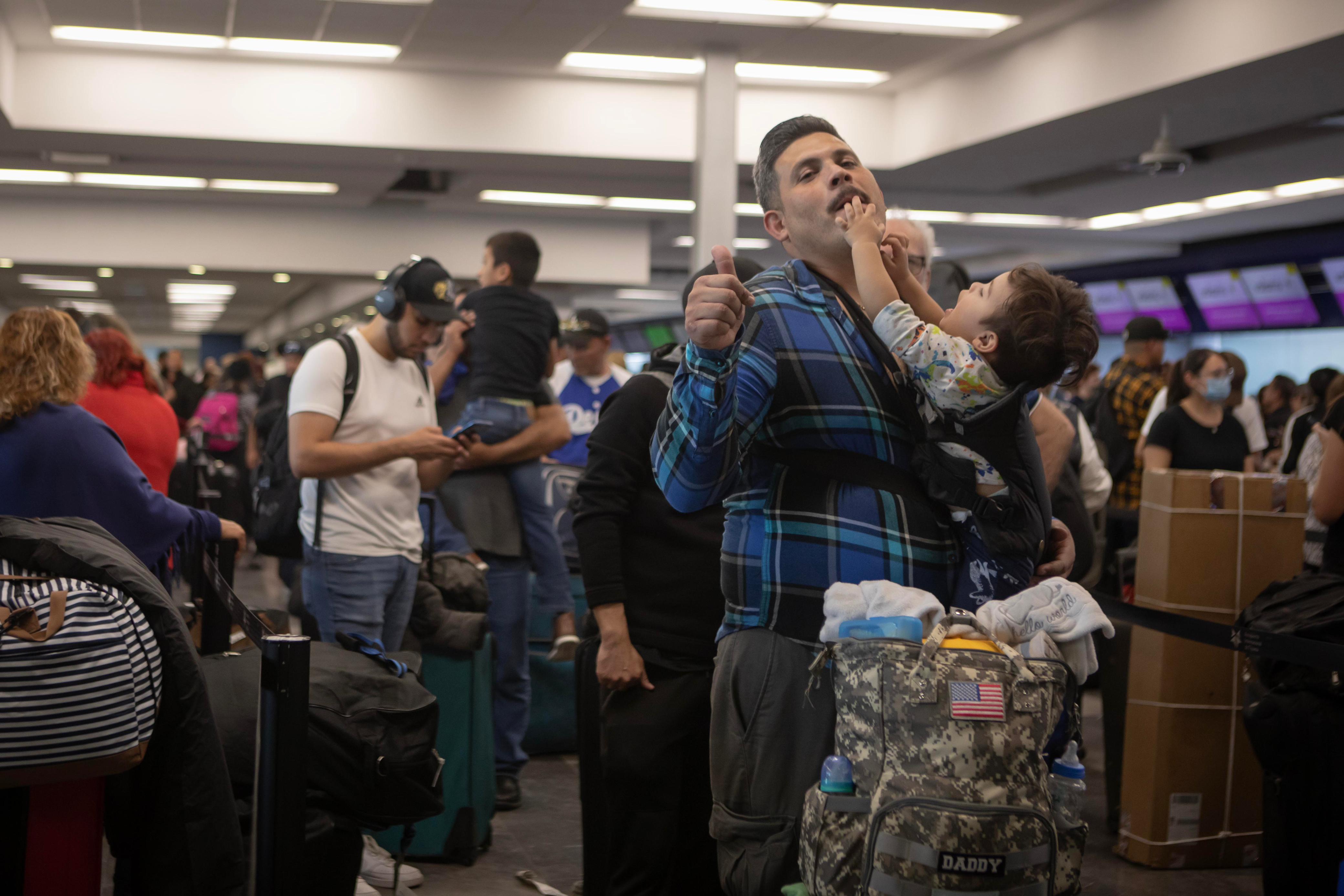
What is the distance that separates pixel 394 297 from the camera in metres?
3.34

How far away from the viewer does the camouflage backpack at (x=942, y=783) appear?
52.0 inches

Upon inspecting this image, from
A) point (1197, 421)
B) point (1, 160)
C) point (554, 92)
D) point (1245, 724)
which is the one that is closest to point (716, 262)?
point (1245, 724)

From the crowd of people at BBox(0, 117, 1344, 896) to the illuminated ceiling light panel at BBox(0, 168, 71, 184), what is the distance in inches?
289

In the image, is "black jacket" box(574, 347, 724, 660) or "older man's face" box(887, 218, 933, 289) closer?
"black jacket" box(574, 347, 724, 660)

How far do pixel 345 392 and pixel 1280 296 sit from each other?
13803mm

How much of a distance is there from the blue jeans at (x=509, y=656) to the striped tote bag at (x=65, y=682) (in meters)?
2.19

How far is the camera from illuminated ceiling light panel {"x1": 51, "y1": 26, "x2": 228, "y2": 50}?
782 centimetres

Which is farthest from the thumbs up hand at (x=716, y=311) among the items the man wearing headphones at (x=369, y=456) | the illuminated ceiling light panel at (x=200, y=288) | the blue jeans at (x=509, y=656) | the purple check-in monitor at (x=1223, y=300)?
the illuminated ceiling light panel at (x=200, y=288)

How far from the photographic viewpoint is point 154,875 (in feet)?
6.31

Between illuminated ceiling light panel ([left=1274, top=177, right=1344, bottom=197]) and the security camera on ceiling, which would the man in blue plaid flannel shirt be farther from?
illuminated ceiling light panel ([left=1274, top=177, right=1344, bottom=197])

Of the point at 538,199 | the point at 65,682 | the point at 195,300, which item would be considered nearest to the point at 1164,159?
the point at 538,199

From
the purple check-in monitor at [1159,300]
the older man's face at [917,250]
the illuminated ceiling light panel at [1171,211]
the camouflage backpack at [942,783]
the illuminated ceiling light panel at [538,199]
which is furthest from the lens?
the purple check-in monitor at [1159,300]

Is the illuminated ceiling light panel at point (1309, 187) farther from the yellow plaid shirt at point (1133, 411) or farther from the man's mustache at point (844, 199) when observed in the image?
the man's mustache at point (844, 199)

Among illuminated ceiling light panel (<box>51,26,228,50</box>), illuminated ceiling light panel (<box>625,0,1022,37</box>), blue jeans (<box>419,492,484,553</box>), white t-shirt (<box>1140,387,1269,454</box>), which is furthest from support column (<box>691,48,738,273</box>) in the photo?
blue jeans (<box>419,492,484,553</box>)
